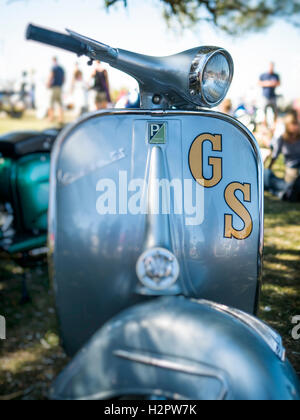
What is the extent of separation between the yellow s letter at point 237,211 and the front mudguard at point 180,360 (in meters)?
0.36

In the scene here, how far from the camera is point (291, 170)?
4.75 meters

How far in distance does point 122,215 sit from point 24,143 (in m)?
1.25

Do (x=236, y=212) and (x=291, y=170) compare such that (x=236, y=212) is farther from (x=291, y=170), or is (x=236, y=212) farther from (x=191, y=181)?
(x=291, y=170)

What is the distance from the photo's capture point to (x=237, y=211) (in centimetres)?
133

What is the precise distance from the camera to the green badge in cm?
126

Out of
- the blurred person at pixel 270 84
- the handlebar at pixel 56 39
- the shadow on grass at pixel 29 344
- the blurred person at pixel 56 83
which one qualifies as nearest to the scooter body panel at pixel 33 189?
the shadow on grass at pixel 29 344

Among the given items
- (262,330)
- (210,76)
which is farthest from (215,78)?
(262,330)

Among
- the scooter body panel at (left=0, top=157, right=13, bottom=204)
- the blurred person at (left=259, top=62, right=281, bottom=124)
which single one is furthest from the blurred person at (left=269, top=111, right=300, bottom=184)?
the scooter body panel at (left=0, top=157, right=13, bottom=204)

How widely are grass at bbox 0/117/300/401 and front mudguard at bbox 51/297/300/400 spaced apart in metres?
0.34

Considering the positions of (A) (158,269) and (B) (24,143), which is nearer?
(A) (158,269)

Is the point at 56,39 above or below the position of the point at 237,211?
above

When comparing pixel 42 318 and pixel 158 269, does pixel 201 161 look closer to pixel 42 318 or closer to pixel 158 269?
pixel 158 269
